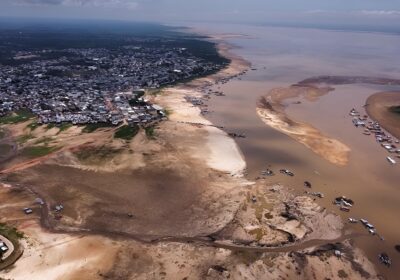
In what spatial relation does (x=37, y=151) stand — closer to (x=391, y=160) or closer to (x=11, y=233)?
(x=11, y=233)

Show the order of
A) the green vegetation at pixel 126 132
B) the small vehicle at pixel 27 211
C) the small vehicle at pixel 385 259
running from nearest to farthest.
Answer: the small vehicle at pixel 385 259, the small vehicle at pixel 27 211, the green vegetation at pixel 126 132

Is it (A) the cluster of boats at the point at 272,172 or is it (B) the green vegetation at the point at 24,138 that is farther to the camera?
(B) the green vegetation at the point at 24,138

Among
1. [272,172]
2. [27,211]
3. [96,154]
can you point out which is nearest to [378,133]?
[272,172]

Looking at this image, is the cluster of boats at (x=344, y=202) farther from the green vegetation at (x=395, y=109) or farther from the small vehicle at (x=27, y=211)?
the green vegetation at (x=395, y=109)

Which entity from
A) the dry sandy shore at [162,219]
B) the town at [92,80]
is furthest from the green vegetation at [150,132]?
the town at [92,80]

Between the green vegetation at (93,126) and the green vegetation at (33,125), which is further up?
the green vegetation at (93,126)

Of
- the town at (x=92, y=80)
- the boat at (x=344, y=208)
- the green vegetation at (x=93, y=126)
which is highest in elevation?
the boat at (x=344, y=208)

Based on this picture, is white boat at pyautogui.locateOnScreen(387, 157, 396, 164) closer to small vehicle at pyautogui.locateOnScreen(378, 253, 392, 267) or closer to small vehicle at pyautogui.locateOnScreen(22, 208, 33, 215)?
small vehicle at pyautogui.locateOnScreen(378, 253, 392, 267)
